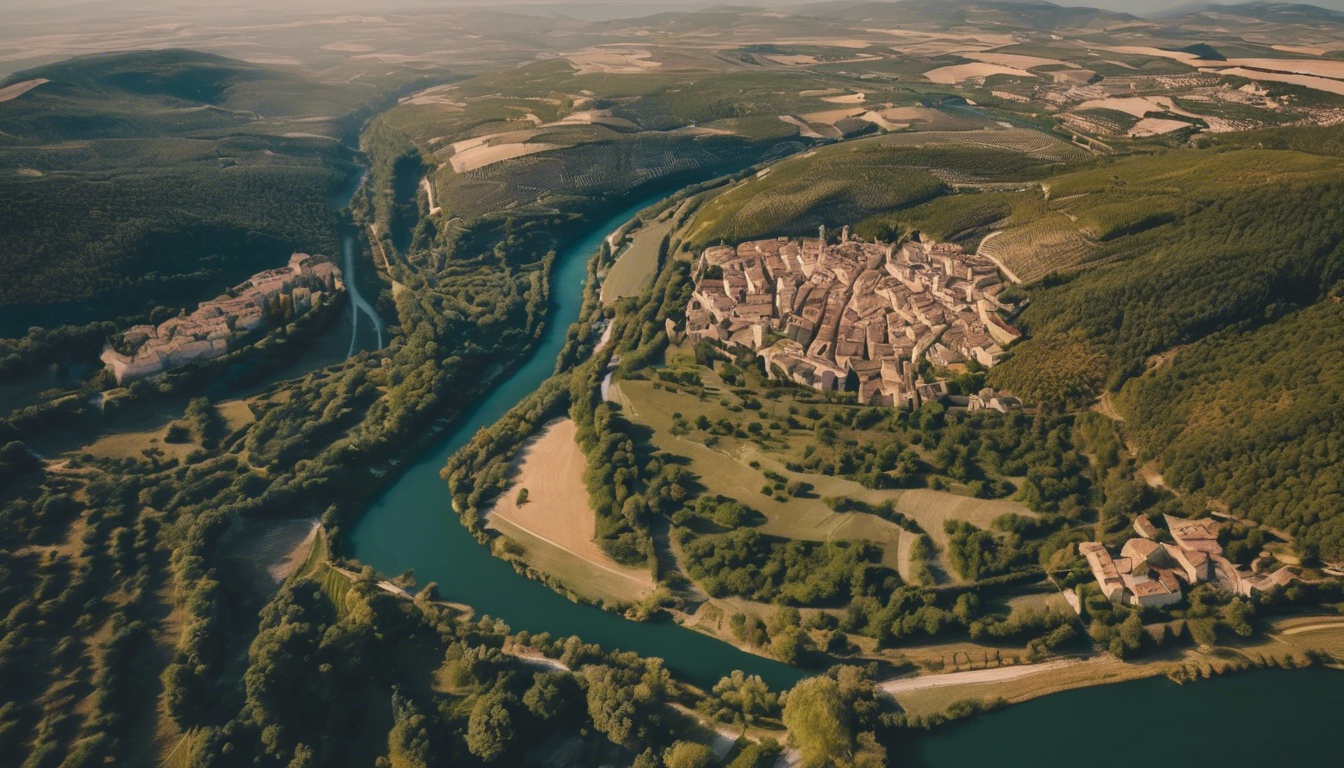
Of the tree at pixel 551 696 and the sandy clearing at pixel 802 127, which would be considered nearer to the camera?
the tree at pixel 551 696

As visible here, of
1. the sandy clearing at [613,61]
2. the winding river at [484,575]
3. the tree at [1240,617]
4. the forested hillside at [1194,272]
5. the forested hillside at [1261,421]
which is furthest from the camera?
the sandy clearing at [613,61]

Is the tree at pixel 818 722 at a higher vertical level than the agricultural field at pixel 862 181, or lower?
lower

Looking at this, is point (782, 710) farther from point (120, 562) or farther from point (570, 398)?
point (120, 562)

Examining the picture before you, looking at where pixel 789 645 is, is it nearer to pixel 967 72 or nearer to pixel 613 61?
pixel 967 72

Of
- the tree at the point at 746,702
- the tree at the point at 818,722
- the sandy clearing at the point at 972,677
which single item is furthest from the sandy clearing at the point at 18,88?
the sandy clearing at the point at 972,677

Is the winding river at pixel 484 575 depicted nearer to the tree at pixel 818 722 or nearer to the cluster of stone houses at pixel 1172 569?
the tree at pixel 818 722

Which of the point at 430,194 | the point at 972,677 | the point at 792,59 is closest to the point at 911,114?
the point at 430,194

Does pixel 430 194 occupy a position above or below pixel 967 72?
below
